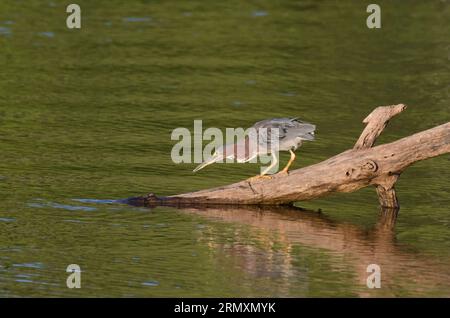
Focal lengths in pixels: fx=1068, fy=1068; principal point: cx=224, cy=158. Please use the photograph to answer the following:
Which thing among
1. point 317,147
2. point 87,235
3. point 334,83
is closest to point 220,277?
point 87,235

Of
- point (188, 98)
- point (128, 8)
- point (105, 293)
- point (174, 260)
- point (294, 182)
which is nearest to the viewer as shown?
point (105, 293)

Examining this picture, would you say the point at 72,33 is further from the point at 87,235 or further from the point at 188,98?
the point at 87,235

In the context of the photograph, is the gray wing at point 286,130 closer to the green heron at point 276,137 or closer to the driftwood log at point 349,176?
the green heron at point 276,137

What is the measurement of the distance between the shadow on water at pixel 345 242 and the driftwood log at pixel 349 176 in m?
0.15

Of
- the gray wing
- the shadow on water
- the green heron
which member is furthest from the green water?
the gray wing

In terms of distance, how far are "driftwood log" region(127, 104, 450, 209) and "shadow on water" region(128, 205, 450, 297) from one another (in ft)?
0.48

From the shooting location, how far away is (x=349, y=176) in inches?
441

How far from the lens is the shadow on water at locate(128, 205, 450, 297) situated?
31.8 feet

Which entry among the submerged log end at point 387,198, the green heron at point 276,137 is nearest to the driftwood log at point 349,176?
the submerged log end at point 387,198

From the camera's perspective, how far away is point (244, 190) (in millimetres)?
11562

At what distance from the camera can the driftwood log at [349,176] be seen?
1114 cm

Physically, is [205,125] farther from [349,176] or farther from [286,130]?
[349,176]

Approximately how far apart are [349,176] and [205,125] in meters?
4.25

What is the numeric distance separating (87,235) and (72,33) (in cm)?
996
